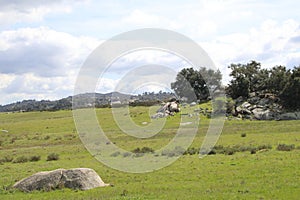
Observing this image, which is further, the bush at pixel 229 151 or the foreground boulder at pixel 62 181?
the bush at pixel 229 151

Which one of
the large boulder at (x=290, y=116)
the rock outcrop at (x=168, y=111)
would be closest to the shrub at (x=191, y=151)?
the large boulder at (x=290, y=116)

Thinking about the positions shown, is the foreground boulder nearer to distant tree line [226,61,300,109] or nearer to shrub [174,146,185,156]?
shrub [174,146,185,156]

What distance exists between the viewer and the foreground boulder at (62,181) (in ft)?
85.7

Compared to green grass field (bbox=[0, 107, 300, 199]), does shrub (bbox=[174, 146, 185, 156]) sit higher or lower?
higher

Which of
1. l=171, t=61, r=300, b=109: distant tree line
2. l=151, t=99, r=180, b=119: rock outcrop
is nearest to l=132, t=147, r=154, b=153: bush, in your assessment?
l=171, t=61, r=300, b=109: distant tree line

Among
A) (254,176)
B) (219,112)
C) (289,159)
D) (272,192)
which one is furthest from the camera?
(219,112)

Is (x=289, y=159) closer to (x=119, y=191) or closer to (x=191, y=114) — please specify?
(x=119, y=191)

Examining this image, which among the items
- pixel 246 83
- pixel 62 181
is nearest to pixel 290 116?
pixel 246 83

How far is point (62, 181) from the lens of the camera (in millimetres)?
26500

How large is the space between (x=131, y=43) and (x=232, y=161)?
13.1 meters

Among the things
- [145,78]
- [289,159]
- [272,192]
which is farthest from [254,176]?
[145,78]

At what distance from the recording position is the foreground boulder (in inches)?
1029

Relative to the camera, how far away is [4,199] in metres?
24.4

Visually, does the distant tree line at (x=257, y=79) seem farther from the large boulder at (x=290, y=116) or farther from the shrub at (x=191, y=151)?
the shrub at (x=191, y=151)
